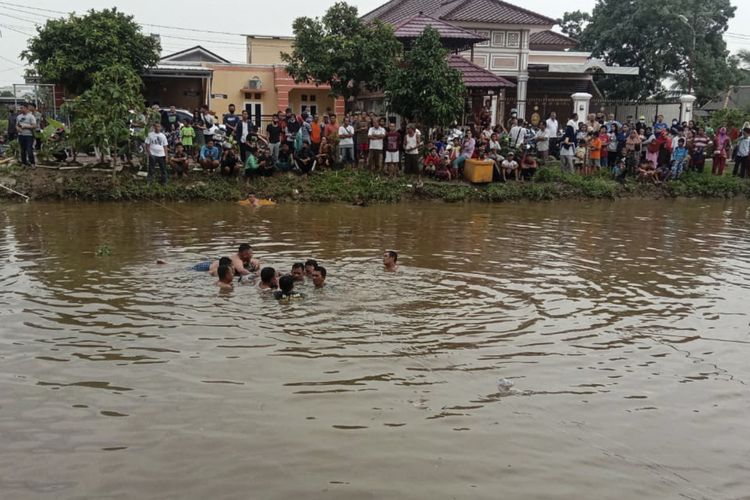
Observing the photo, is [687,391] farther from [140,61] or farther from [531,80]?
[531,80]

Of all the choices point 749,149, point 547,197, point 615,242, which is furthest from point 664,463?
point 749,149

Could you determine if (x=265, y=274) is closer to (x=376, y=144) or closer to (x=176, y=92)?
(x=376, y=144)

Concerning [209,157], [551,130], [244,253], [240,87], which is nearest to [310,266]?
[244,253]

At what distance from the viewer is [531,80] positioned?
125ft

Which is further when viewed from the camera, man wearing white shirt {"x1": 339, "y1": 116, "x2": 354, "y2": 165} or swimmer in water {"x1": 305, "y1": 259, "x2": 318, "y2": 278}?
man wearing white shirt {"x1": 339, "y1": 116, "x2": 354, "y2": 165}

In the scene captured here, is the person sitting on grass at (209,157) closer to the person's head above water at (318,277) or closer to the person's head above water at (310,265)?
the person's head above water at (310,265)

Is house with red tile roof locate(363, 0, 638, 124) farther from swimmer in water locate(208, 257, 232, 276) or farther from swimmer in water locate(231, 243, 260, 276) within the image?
swimmer in water locate(208, 257, 232, 276)

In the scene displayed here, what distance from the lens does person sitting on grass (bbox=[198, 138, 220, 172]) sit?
22.5m

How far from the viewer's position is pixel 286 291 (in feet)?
36.8

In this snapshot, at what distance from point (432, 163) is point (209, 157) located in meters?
6.92

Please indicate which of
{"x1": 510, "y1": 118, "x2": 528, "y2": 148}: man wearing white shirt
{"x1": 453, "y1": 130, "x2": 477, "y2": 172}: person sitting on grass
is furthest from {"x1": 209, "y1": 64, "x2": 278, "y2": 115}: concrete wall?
{"x1": 510, "y1": 118, "x2": 528, "y2": 148}: man wearing white shirt

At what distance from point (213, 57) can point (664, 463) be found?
41045mm

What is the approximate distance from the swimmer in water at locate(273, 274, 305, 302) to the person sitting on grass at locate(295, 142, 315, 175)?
476 inches

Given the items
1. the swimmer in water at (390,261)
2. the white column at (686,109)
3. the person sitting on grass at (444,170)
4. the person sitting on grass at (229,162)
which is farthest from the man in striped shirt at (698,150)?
the swimmer in water at (390,261)
